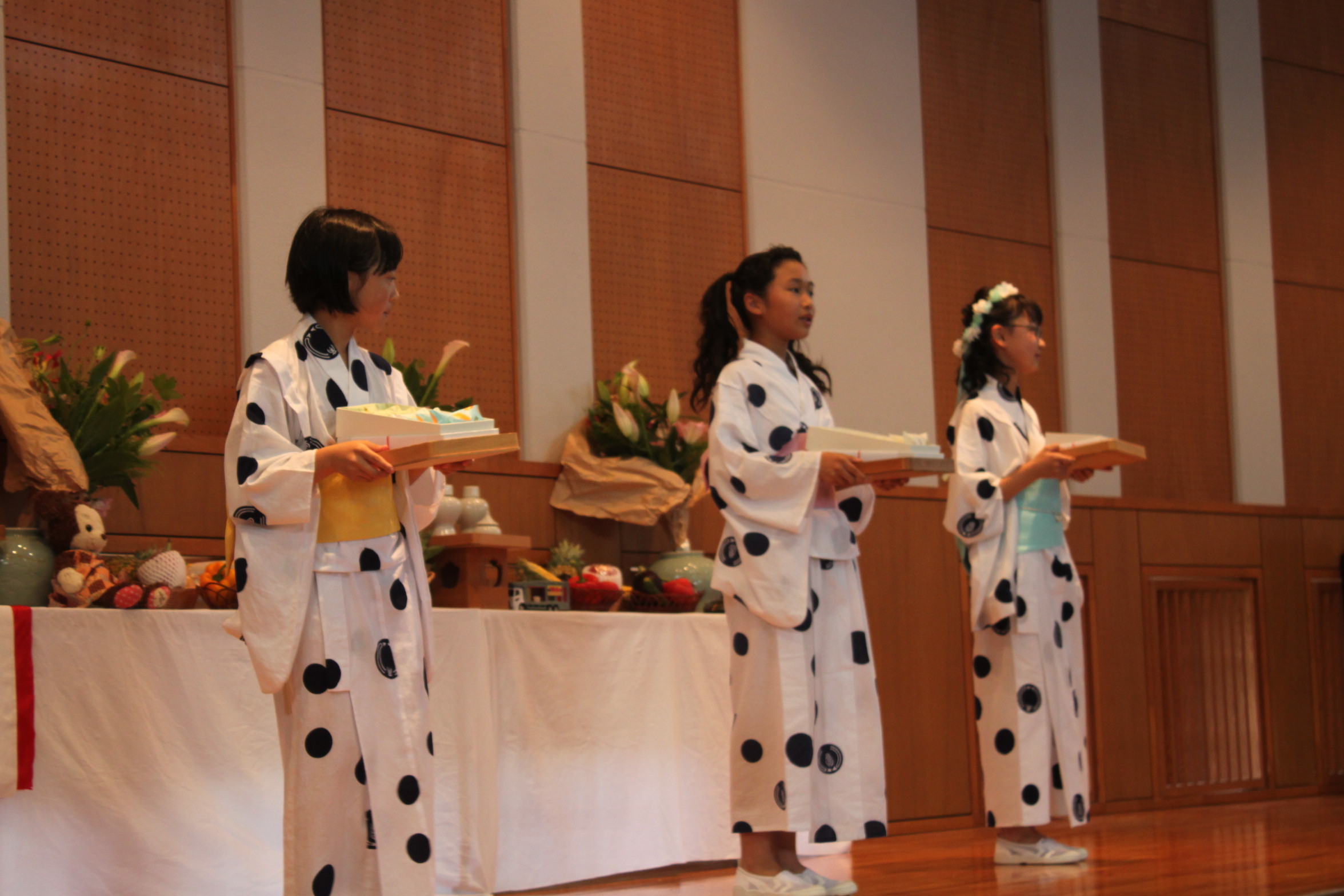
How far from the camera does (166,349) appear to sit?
3.91m

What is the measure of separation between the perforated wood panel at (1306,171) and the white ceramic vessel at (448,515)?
462 centimetres

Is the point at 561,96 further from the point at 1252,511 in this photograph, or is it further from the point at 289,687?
the point at 1252,511

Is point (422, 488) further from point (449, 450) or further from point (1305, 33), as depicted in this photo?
point (1305, 33)

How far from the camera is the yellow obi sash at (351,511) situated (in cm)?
225

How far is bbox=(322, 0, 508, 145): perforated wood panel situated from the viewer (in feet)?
14.4

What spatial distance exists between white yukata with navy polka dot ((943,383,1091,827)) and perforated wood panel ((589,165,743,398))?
4.77ft

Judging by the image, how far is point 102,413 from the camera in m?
3.34

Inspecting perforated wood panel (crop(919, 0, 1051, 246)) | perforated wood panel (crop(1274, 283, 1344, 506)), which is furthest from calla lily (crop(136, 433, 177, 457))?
perforated wood panel (crop(1274, 283, 1344, 506))

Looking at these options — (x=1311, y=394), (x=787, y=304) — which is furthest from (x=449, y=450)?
(x=1311, y=394)

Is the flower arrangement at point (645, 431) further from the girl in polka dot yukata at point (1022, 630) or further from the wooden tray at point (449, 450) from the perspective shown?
the wooden tray at point (449, 450)

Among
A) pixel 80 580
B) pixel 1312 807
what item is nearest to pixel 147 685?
pixel 80 580

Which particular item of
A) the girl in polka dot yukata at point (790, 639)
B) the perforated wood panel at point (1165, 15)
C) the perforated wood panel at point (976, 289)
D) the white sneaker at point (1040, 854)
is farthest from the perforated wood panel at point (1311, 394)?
the girl in polka dot yukata at point (790, 639)

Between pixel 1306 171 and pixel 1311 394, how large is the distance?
3.67 feet

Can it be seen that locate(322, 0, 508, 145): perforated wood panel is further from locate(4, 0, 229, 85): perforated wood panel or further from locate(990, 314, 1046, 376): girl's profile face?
locate(990, 314, 1046, 376): girl's profile face
